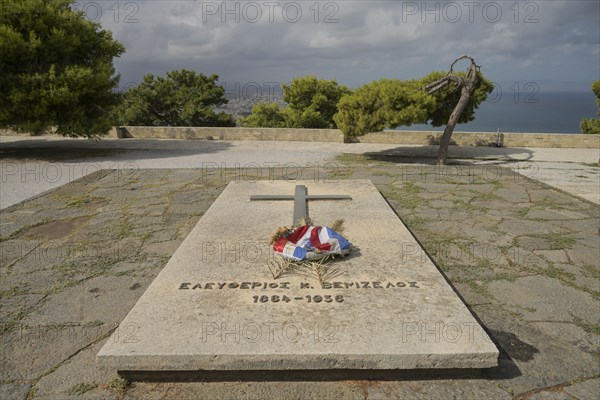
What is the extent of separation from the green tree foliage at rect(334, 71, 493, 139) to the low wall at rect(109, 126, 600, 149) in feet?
8.93

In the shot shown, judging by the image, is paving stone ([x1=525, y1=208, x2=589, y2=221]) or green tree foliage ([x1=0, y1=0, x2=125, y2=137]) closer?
paving stone ([x1=525, y1=208, x2=589, y2=221])

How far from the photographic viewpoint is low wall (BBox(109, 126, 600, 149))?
13484mm

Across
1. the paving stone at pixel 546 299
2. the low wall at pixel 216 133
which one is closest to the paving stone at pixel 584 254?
the paving stone at pixel 546 299

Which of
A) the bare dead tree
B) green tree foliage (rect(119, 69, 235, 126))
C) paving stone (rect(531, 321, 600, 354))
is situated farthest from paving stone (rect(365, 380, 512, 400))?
green tree foliage (rect(119, 69, 235, 126))

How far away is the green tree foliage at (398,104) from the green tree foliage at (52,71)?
6579 mm

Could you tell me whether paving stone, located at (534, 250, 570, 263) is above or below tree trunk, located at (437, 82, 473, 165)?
below

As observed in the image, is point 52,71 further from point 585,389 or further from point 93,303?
point 585,389

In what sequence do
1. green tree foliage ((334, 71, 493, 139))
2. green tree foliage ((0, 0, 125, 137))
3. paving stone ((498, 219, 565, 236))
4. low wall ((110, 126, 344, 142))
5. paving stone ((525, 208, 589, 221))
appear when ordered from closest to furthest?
paving stone ((498, 219, 565, 236)) < paving stone ((525, 208, 589, 221)) < green tree foliage ((0, 0, 125, 137)) < green tree foliage ((334, 71, 493, 139)) < low wall ((110, 126, 344, 142))

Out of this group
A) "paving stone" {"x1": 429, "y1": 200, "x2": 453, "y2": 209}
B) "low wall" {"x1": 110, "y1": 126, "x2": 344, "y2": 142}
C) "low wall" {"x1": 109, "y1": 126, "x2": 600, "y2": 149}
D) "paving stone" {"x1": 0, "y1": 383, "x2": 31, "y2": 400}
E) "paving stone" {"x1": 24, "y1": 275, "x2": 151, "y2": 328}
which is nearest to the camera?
"paving stone" {"x1": 0, "y1": 383, "x2": 31, "y2": 400}

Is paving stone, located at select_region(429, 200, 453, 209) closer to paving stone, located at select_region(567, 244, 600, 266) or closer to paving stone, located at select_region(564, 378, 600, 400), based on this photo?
paving stone, located at select_region(567, 244, 600, 266)

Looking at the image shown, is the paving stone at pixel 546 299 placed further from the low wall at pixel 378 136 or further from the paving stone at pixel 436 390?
the low wall at pixel 378 136

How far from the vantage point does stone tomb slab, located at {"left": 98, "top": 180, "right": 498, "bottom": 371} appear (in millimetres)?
2107

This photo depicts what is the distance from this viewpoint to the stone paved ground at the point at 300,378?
223 centimetres

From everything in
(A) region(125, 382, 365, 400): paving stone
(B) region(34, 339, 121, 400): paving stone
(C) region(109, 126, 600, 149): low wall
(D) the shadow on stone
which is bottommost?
(B) region(34, 339, 121, 400): paving stone
